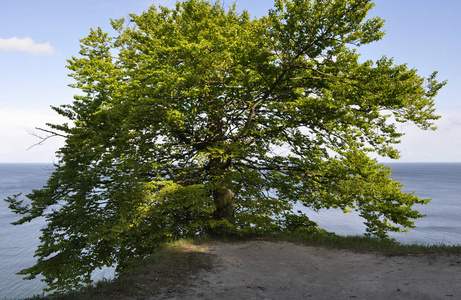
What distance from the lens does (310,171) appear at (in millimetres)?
13891

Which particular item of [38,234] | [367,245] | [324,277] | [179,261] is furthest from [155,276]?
[38,234]

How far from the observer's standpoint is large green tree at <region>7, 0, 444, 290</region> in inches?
420

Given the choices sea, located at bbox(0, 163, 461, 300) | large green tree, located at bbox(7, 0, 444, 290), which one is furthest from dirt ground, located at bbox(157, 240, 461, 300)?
sea, located at bbox(0, 163, 461, 300)

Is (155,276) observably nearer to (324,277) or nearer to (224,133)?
(324,277)

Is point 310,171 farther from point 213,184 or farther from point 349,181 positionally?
point 213,184

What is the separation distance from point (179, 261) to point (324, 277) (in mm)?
4027

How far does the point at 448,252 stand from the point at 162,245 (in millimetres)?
8821

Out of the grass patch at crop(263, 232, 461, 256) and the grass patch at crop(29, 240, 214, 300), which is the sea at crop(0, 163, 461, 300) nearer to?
the grass patch at crop(29, 240, 214, 300)

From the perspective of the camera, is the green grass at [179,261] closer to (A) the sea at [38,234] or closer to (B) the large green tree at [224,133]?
(B) the large green tree at [224,133]

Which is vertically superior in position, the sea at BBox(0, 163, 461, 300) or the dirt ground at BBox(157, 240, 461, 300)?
the dirt ground at BBox(157, 240, 461, 300)

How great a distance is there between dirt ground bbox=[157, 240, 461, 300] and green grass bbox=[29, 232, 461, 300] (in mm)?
408

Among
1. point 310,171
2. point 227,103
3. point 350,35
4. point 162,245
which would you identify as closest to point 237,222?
point 162,245

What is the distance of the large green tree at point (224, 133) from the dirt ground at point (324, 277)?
3.00 metres

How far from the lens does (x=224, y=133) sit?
15.3m
